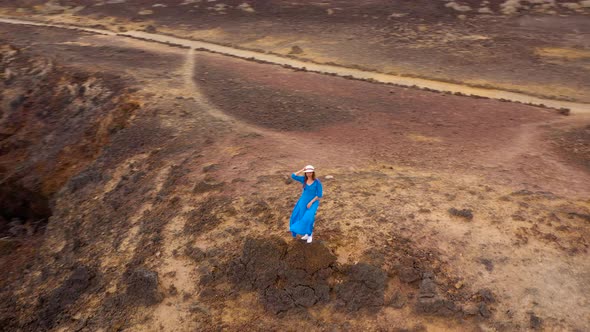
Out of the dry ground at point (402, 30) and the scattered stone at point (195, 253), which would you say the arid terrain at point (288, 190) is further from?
the dry ground at point (402, 30)

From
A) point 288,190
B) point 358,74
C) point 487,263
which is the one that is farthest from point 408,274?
point 358,74

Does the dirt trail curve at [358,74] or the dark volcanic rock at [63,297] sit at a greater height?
the dirt trail curve at [358,74]

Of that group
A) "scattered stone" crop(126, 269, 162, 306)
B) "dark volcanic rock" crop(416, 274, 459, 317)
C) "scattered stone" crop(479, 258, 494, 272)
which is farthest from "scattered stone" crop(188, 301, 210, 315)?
"scattered stone" crop(479, 258, 494, 272)

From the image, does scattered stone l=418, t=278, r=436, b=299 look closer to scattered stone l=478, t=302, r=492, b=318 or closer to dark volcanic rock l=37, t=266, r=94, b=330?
scattered stone l=478, t=302, r=492, b=318

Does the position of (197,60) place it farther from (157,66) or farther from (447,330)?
(447,330)

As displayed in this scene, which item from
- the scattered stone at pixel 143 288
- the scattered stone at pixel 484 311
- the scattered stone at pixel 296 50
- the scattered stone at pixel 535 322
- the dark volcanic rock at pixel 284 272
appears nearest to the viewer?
the scattered stone at pixel 535 322

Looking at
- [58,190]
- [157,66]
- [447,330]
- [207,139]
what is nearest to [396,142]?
[207,139]

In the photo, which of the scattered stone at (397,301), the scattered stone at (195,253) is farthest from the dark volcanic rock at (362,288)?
the scattered stone at (195,253)
